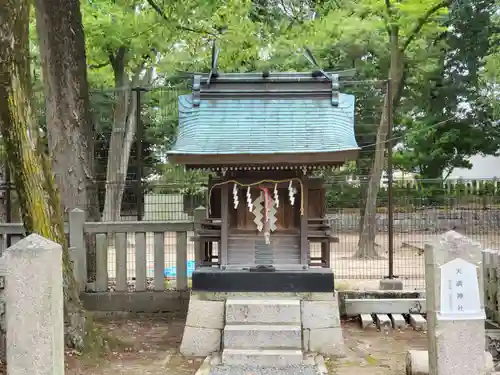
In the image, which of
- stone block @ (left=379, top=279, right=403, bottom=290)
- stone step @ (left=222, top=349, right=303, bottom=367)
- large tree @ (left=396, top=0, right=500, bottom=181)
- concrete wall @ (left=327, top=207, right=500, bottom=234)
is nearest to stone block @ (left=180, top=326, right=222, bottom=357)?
stone step @ (left=222, top=349, right=303, bottom=367)

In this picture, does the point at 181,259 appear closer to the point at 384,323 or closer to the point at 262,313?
the point at 262,313

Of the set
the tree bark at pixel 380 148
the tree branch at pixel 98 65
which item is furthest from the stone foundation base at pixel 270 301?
the tree branch at pixel 98 65

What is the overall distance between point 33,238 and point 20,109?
6.17 ft

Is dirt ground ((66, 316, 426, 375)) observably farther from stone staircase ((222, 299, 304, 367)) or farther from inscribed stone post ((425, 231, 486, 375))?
inscribed stone post ((425, 231, 486, 375))

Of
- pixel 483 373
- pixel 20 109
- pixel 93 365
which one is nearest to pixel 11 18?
pixel 20 109

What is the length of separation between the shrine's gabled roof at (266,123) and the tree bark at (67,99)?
2331 mm

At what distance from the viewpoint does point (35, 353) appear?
14.7 feet

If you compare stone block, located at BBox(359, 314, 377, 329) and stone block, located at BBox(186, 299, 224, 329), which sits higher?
stone block, located at BBox(186, 299, 224, 329)

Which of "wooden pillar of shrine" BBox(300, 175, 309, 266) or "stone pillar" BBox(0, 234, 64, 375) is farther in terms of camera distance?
"wooden pillar of shrine" BBox(300, 175, 309, 266)

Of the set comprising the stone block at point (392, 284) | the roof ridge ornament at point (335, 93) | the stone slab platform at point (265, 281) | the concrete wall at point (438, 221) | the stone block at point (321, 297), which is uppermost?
the roof ridge ornament at point (335, 93)

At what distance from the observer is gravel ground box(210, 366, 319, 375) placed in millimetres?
6344

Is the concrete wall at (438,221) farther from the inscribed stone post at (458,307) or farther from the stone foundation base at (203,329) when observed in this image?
A: the inscribed stone post at (458,307)

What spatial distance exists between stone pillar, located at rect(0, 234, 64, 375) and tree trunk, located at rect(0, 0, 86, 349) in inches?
57.3

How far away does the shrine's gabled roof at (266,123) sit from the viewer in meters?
7.15
